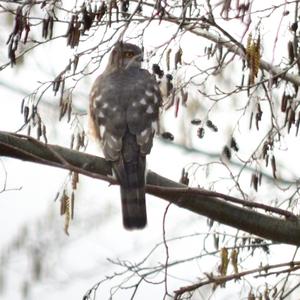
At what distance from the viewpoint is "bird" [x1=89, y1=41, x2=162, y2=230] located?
573 centimetres

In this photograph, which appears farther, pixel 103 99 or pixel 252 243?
pixel 103 99

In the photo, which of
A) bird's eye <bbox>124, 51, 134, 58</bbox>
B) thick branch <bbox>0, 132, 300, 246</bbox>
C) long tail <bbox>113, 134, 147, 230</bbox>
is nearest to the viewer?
thick branch <bbox>0, 132, 300, 246</bbox>

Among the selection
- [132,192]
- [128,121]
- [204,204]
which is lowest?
[204,204]

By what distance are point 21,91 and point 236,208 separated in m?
4.48

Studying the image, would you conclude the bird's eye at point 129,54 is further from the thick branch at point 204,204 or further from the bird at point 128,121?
the thick branch at point 204,204

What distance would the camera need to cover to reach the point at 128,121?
6.34 m

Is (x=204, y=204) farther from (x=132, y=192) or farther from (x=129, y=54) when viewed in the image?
(x=129, y=54)

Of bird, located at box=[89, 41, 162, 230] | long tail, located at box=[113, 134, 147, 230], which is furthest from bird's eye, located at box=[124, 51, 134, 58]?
long tail, located at box=[113, 134, 147, 230]

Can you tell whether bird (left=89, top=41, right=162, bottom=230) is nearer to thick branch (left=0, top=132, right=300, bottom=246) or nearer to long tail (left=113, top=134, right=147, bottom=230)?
long tail (left=113, top=134, right=147, bottom=230)

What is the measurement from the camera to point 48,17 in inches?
211

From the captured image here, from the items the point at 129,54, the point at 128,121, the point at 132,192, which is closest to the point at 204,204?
the point at 132,192

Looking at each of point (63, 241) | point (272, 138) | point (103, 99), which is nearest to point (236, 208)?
point (272, 138)

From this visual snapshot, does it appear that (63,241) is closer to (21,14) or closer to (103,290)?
(103,290)

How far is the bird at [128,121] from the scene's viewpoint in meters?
5.73
